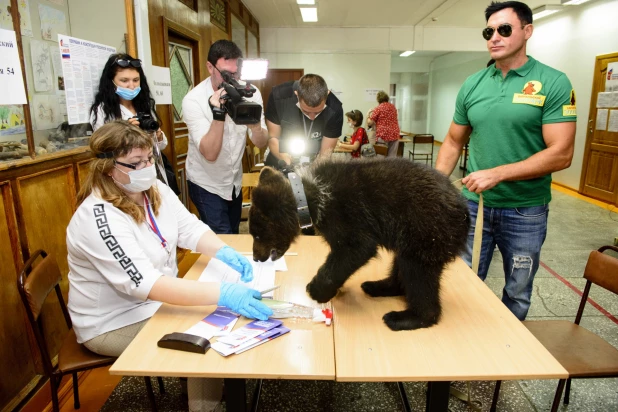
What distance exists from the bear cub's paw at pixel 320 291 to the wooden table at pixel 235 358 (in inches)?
3.5

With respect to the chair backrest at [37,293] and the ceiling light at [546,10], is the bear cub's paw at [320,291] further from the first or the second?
the ceiling light at [546,10]

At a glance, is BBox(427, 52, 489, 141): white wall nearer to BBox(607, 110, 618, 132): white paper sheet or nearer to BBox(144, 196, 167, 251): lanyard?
BBox(607, 110, 618, 132): white paper sheet

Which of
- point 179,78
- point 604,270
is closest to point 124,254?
point 604,270

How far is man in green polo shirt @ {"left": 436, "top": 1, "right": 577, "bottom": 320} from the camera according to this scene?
1.87 m

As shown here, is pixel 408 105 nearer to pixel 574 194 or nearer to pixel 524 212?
pixel 574 194

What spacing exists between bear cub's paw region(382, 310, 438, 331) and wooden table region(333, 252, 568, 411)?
18mm

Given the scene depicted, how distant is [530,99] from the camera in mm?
1906

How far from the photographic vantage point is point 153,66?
3504 mm

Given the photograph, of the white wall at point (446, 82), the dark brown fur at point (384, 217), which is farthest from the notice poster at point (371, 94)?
the dark brown fur at point (384, 217)

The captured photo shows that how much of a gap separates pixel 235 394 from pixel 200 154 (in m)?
1.79

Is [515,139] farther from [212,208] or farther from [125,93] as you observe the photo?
[125,93]

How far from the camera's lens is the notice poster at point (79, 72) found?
8.19 feet

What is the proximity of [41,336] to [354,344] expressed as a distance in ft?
4.30

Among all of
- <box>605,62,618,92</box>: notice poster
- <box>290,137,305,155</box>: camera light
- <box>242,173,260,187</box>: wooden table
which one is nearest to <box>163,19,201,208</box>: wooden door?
<box>242,173,260,187</box>: wooden table
